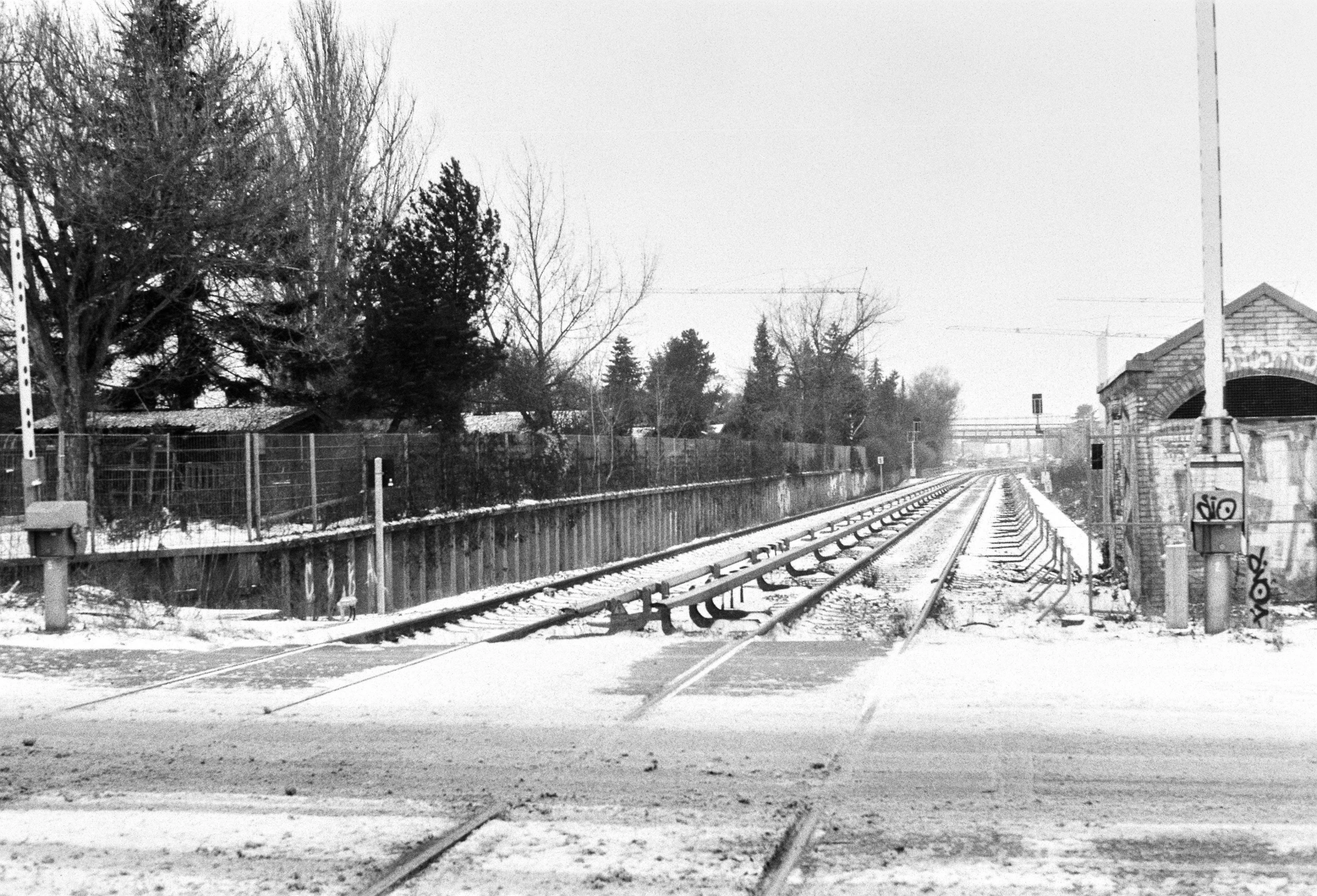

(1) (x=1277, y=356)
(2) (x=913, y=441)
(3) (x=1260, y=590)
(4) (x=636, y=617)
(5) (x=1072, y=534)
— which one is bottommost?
(5) (x=1072, y=534)

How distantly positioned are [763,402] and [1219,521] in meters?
67.3

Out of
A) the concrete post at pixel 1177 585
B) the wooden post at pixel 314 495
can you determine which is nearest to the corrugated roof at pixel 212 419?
the wooden post at pixel 314 495

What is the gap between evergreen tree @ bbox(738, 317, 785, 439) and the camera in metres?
72.6

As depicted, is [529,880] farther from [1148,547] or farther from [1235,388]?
[1235,388]

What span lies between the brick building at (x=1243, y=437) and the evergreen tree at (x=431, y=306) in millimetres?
20430

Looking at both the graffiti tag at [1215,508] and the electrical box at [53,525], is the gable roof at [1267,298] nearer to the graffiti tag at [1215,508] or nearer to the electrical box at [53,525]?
the graffiti tag at [1215,508]

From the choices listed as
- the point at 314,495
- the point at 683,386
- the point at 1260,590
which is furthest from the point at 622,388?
the point at 1260,590

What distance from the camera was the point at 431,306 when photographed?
3622cm

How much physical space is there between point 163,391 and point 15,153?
11.2 m

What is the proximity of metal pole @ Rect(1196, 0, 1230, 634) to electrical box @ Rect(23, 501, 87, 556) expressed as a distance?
34.3 ft

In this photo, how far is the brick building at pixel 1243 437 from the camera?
15.0m

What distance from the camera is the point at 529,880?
520 cm

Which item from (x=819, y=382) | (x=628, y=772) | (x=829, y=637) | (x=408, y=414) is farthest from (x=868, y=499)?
(x=628, y=772)

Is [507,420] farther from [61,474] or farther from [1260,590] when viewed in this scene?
[1260,590]
